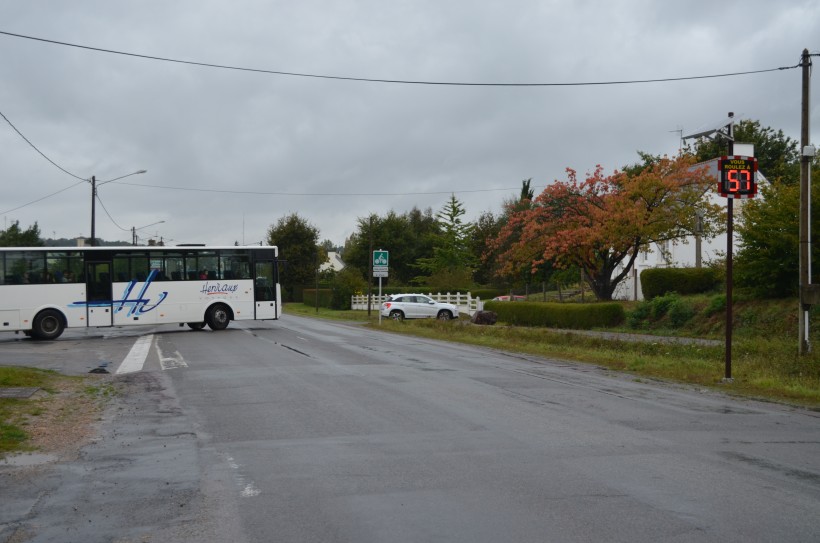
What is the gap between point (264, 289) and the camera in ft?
104

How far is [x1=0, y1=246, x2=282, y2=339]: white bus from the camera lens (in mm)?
27391

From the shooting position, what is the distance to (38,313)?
27391mm

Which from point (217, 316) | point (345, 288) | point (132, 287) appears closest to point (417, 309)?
point (217, 316)

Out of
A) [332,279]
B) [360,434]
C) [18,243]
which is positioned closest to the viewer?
[360,434]

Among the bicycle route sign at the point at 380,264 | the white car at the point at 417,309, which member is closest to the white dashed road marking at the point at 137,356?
the bicycle route sign at the point at 380,264

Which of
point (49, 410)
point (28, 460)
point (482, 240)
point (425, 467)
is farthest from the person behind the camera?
point (482, 240)

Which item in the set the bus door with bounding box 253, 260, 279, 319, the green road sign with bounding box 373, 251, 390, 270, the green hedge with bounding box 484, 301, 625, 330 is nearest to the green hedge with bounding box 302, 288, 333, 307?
the green hedge with bounding box 484, 301, 625, 330

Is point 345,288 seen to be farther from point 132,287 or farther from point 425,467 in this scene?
point 425,467

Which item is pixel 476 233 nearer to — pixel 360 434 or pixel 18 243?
pixel 18 243

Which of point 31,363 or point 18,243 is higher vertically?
point 18,243

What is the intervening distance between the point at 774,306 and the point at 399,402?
67.7 feet

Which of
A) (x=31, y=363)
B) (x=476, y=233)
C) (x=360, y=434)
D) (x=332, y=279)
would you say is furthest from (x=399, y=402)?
(x=476, y=233)

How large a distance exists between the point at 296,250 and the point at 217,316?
188 ft

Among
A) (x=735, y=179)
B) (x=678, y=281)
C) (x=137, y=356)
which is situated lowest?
(x=137, y=356)
